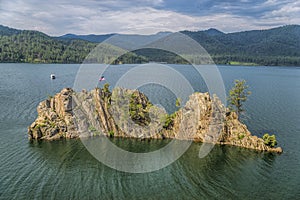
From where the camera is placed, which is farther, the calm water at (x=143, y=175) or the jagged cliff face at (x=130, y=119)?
the jagged cliff face at (x=130, y=119)

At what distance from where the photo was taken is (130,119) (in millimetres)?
60375

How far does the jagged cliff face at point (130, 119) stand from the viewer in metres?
55.8

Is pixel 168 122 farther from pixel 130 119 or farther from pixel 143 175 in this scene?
pixel 143 175

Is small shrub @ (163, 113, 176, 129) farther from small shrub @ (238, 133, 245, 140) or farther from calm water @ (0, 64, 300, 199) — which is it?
small shrub @ (238, 133, 245, 140)

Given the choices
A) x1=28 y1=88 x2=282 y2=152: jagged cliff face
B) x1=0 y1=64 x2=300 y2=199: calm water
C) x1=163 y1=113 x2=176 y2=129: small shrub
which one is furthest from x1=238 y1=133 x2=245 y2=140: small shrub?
x1=163 y1=113 x2=176 y2=129: small shrub

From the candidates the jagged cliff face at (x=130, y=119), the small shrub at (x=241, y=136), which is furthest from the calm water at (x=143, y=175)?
the jagged cliff face at (x=130, y=119)

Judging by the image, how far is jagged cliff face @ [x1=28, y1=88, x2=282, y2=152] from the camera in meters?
55.8

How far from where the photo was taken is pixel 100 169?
4216 cm

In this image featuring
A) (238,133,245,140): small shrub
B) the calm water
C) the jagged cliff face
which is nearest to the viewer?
the calm water

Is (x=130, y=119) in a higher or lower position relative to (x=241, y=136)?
higher

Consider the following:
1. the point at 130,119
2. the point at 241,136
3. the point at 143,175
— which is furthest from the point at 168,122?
the point at 143,175

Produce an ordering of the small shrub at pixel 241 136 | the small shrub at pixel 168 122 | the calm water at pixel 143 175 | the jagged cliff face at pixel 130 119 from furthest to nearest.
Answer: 1. the small shrub at pixel 168 122
2. the jagged cliff face at pixel 130 119
3. the small shrub at pixel 241 136
4. the calm water at pixel 143 175

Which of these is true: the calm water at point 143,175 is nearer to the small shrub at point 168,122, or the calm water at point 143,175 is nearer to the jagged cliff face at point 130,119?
the jagged cliff face at point 130,119

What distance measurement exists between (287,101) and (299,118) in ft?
93.6
